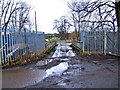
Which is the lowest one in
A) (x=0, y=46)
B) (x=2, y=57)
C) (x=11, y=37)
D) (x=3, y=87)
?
(x=3, y=87)

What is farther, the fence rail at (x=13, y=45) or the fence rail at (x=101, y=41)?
the fence rail at (x=101, y=41)

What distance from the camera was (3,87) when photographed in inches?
155

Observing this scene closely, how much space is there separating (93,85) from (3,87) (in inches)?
125

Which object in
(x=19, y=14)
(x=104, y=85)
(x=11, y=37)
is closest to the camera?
(x=104, y=85)

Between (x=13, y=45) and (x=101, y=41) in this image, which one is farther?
(x=101, y=41)

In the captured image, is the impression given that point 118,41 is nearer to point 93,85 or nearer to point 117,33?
point 117,33

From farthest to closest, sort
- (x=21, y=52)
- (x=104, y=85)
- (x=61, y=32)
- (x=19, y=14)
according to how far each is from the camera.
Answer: (x=61, y=32) < (x=19, y=14) < (x=21, y=52) < (x=104, y=85)

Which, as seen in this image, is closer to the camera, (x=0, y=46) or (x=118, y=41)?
(x=0, y=46)

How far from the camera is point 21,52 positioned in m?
7.77

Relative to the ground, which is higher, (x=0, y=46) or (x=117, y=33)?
(x=117, y=33)

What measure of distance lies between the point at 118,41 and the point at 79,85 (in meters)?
7.63

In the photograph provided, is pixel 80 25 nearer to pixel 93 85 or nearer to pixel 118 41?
pixel 118 41

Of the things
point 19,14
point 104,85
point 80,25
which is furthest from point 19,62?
point 19,14

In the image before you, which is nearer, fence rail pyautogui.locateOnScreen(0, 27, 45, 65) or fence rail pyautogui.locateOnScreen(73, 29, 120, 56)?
fence rail pyautogui.locateOnScreen(0, 27, 45, 65)
